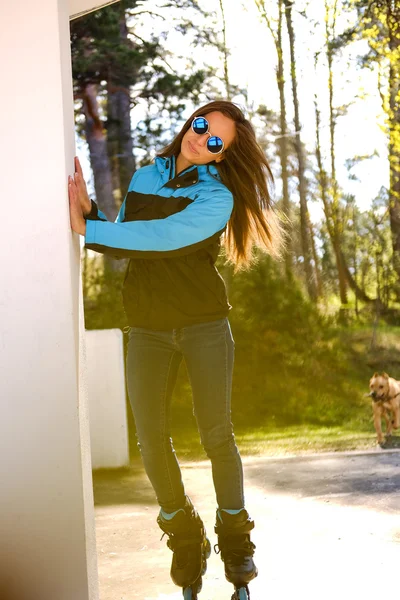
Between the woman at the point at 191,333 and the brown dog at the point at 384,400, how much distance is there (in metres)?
4.11

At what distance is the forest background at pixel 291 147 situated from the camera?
8109 millimetres

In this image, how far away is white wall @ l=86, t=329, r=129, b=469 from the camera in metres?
5.36

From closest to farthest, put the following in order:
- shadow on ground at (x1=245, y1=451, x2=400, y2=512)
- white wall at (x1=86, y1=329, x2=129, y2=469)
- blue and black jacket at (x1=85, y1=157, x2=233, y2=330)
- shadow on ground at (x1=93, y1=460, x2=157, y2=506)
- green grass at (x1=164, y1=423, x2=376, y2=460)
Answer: blue and black jacket at (x1=85, y1=157, x2=233, y2=330)
shadow on ground at (x1=245, y1=451, x2=400, y2=512)
shadow on ground at (x1=93, y1=460, x2=157, y2=506)
white wall at (x1=86, y1=329, x2=129, y2=469)
green grass at (x1=164, y1=423, x2=376, y2=460)

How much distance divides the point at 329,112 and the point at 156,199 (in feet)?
20.8

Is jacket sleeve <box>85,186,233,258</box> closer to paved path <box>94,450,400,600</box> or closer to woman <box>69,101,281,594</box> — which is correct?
woman <box>69,101,281,594</box>

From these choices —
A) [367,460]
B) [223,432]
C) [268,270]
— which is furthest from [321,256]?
[223,432]

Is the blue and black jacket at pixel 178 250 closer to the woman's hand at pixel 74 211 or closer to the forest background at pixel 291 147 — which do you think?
the woman's hand at pixel 74 211

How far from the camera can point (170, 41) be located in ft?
27.2

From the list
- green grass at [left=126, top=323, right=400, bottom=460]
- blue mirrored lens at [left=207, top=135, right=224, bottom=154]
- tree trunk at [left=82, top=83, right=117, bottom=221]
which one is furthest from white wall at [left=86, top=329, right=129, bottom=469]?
blue mirrored lens at [left=207, top=135, right=224, bottom=154]

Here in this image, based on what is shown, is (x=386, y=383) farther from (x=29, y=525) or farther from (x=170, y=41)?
(x=29, y=525)

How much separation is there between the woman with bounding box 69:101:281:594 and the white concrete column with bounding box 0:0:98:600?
1.11 ft

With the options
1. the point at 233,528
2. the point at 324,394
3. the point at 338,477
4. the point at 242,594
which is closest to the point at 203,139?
the point at 233,528

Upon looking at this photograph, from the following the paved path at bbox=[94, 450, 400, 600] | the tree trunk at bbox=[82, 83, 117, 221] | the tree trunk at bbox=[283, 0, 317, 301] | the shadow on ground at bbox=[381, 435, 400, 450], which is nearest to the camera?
the paved path at bbox=[94, 450, 400, 600]

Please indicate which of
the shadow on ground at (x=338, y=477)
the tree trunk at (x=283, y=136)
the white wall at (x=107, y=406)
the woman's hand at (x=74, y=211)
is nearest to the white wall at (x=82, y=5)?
the woman's hand at (x=74, y=211)
